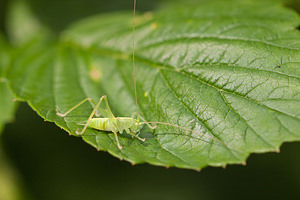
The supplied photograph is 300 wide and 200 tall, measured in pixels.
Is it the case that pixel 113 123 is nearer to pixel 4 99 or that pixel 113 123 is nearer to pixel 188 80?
pixel 188 80

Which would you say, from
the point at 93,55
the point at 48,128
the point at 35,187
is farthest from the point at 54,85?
the point at 35,187

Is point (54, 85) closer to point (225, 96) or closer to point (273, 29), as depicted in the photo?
point (225, 96)

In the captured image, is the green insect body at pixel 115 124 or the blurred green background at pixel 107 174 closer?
the green insect body at pixel 115 124

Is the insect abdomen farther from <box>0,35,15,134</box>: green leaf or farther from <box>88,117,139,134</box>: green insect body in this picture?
<box>0,35,15,134</box>: green leaf

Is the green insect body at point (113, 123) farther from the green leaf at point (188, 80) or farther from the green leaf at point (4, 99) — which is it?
the green leaf at point (4, 99)

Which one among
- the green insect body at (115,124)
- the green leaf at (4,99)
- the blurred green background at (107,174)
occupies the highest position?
the green leaf at (4,99)

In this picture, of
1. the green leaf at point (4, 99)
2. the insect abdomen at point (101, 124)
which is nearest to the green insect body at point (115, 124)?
the insect abdomen at point (101, 124)

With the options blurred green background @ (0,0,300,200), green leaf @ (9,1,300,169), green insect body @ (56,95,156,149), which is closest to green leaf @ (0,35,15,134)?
green leaf @ (9,1,300,169)
